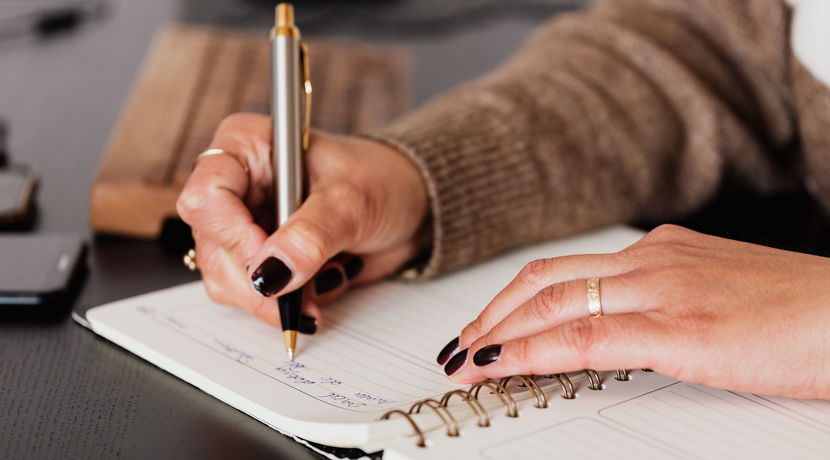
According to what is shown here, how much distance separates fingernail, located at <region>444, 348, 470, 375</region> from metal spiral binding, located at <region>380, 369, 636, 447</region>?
0.07 feet

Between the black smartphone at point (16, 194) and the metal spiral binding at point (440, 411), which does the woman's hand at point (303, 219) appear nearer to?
the metal spiral binding at point (440, 411)

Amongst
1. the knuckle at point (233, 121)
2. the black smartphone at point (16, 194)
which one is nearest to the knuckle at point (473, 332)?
the knuckle at point (233, 121)

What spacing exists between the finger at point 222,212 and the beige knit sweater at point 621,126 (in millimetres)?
161

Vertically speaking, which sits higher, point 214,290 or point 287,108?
point 287,108

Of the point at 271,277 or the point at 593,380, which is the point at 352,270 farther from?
the point at 593,380

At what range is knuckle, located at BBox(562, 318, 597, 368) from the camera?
471 mm

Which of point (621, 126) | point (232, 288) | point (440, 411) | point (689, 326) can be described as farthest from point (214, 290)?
point (621, 126)

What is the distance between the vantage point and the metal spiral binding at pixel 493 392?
451mm

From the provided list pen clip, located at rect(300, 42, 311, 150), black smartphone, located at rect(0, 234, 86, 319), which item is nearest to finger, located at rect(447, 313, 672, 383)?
pen clip, located at rect(300, 42, 311, 150)

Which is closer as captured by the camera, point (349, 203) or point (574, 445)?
point (574, 445)

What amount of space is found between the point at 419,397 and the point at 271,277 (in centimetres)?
13

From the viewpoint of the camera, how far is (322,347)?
58cm

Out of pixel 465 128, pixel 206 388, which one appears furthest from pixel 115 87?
pixel 206 388

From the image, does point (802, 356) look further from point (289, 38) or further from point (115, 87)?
point (115, 87)
